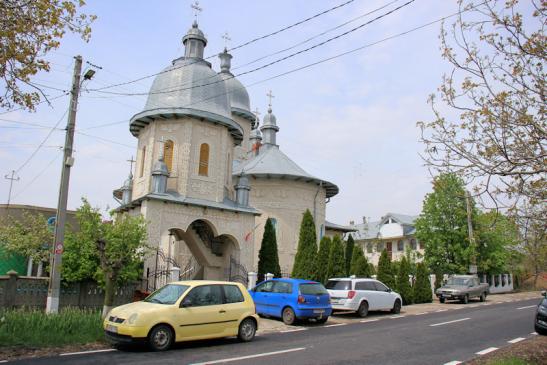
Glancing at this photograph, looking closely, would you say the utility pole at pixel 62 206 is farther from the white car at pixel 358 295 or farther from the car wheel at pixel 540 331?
the car wheel at pixel 540 331

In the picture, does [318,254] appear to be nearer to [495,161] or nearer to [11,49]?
[495,161]

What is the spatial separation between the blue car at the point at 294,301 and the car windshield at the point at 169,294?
539 cm

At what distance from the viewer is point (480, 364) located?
9.00m

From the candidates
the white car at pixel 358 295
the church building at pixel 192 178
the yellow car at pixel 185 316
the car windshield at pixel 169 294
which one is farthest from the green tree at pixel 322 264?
the car windshield at pixel 169 294

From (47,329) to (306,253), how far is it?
16287 millimetres

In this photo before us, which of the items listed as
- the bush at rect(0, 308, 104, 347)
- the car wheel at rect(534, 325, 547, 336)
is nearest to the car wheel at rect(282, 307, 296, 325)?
the bush at rect(0, 308, 104, 347)

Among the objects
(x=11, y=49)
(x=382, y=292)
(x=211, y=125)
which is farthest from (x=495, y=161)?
(x=211, y=125)

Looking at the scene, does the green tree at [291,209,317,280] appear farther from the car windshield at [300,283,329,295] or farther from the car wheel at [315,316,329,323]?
the car windshield at [300,283,329,295]

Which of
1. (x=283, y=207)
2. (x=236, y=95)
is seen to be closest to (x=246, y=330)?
(x=283, y=207)

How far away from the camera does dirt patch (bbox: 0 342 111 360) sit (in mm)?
9406

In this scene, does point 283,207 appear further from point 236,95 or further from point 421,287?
point 236,95

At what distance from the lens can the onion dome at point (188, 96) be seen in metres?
24.0

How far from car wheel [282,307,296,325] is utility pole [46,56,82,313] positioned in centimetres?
703

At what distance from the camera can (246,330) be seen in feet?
39.0
